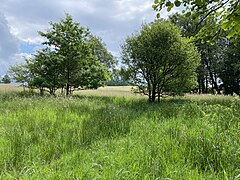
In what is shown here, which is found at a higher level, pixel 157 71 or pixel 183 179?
pixel 157 71

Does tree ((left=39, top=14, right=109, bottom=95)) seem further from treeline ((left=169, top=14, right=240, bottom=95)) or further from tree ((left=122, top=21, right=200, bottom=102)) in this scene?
treeline ((left=169, top=14, right=240, bottom=95))

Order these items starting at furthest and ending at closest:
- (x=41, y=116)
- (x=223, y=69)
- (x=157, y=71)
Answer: (x=223, y=69)
(x=157, y=71)
(x=41, y=116)

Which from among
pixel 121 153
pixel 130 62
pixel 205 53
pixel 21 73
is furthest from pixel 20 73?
pixel 205 53

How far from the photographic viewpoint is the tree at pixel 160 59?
38.4 feet

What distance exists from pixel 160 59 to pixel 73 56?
5.99 metres

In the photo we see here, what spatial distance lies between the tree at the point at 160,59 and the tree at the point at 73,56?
2.79 metres

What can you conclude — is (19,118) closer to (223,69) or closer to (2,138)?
(2,138)

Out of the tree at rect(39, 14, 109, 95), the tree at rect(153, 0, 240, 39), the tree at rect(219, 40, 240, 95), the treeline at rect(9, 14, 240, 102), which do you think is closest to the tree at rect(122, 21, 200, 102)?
the treeline at rect(9, 14, 240, 102)

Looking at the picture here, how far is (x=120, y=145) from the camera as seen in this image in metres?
3.64

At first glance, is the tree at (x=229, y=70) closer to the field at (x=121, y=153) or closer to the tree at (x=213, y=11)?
the tree at (x=213, y=11)

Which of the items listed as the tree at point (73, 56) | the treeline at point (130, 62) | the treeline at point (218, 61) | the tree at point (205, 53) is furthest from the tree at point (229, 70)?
the tree at point (73, 56)

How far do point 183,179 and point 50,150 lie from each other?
7.49 feet

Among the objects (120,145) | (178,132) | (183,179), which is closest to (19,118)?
(120,145)

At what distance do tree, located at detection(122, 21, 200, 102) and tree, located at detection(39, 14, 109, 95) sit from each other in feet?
9.16
